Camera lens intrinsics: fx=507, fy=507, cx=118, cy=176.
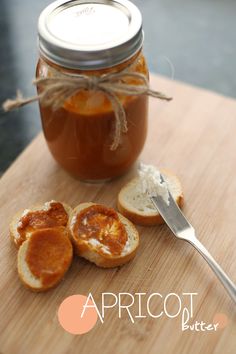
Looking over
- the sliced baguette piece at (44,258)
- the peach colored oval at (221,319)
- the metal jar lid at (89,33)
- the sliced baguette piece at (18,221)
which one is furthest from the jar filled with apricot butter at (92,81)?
the peach colored oval at (221,319)

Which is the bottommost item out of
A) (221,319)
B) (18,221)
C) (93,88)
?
(221,319)

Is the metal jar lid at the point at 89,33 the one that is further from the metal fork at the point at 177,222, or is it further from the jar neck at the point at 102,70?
the metal fork at the point at 177,222

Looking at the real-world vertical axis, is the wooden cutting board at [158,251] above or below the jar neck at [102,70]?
below

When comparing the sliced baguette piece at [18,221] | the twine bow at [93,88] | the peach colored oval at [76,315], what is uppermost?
the twine bow at [93,88]

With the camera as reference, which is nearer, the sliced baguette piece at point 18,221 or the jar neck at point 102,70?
the jar neck at point 102,70

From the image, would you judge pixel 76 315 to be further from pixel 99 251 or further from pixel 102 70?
pixel 102 70

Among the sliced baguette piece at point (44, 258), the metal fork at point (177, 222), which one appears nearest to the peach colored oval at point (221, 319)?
the metal fork at point (177, 222)

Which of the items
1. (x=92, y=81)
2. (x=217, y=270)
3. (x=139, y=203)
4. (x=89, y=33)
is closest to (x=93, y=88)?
(x=92, y=81)

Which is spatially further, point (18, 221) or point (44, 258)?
point (18, 221)
